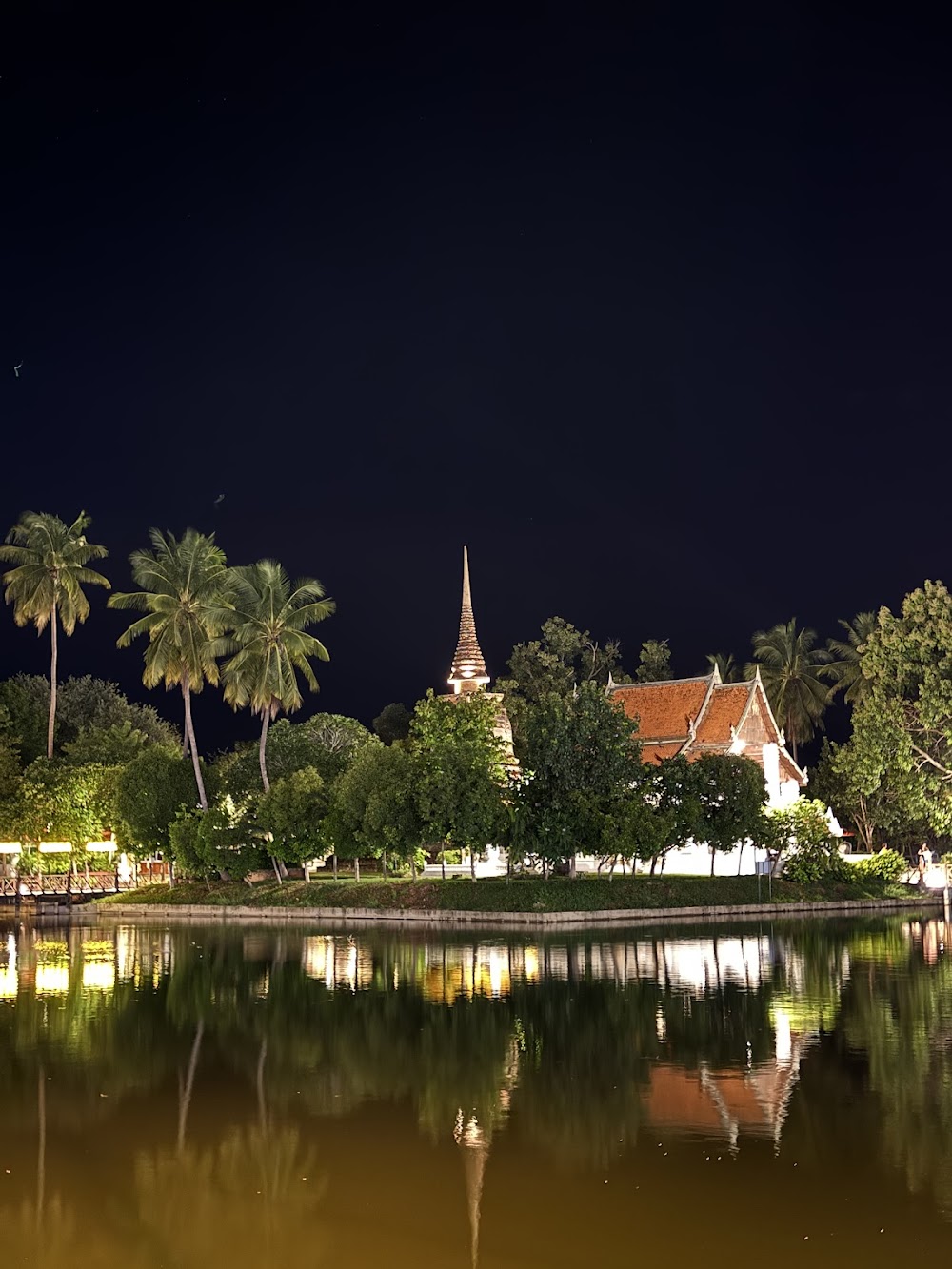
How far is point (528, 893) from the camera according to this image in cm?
4534

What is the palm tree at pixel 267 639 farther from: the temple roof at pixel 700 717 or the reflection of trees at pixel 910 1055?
the reflection of trees at pixel 910 1055

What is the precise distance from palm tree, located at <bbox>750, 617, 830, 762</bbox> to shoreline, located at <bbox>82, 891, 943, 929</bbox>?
23471 mm

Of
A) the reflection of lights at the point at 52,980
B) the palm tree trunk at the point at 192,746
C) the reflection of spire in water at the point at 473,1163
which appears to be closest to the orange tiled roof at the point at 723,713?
the palm tree trunk at the point at 192,746

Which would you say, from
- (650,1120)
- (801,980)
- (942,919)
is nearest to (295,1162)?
(650,1120)

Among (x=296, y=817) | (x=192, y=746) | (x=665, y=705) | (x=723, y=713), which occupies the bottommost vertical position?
(x=296, y=817)

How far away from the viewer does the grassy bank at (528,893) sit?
149 feet

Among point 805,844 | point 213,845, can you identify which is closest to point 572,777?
point 805,844

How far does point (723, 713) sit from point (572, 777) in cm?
1888

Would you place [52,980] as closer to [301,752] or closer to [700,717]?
[700,717]

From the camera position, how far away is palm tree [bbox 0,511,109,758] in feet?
218

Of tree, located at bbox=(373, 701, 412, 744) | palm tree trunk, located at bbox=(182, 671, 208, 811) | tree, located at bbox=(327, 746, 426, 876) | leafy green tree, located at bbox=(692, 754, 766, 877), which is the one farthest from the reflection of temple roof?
tree, located at bbox=(373, 701, 412, 744)

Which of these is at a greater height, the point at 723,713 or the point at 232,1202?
the point at 723,713

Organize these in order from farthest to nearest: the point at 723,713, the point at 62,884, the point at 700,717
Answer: the point at 700,717 < the point at 723,713 < the point at 62,884

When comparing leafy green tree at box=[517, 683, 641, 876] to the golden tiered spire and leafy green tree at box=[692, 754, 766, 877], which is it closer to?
leafy green tree at box=[692, 754, 766, 877]
